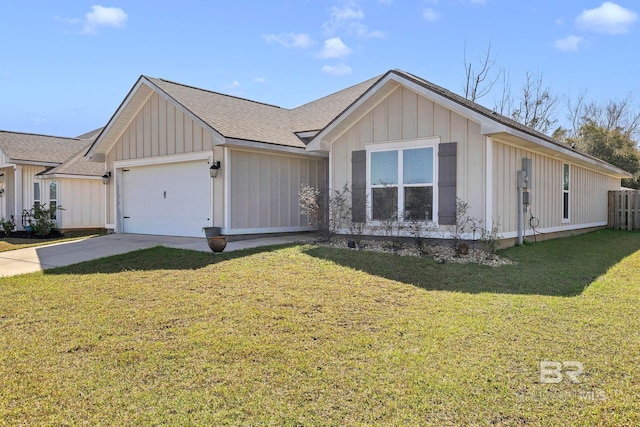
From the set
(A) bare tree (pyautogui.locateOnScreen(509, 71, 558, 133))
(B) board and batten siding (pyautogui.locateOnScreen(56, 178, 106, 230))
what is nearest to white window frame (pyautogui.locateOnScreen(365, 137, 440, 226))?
(B) board and batten siding (pyautogui.locateOnScreen(56, 178, 106, 230))

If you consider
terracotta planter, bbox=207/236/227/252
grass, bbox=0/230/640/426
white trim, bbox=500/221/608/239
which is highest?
white trim, bbox=500/221/608/239

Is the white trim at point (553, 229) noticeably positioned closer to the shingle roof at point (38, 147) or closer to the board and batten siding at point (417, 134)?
the board and batten siding at point (417, 134)

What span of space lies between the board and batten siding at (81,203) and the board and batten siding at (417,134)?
11.5 meters

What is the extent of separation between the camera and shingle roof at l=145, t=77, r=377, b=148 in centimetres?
1184

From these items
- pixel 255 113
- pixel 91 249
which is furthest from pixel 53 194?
pixel 255 113

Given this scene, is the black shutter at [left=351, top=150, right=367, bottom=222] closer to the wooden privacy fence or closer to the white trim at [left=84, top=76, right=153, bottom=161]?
the white trim at [left=84, top=76, right=153, bottom=161]

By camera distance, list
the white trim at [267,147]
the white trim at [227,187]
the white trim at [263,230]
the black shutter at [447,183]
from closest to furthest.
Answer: the black shutter at [447,183] < the white trim at [267,147] < the white trim at [227,187] < the white trim at [263,230]

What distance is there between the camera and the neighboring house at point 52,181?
17703 mm

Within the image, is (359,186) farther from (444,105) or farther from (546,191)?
(546,191)

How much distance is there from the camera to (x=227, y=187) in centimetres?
1133

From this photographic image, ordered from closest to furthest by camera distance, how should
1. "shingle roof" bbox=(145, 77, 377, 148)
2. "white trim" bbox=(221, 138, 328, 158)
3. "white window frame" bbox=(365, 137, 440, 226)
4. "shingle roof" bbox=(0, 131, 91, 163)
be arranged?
"white window frame" bbox=(365, 137, 440, 226), "white trim" bbox=(221, 138, 328, 158), "shingle roof" bbox=(145, 77, 377, 148), "shingle roof" bbox=(0, 131, 91, 163)

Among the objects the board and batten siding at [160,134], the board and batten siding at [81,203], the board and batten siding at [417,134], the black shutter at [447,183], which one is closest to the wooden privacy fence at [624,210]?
the board and batten siding at [417,134]

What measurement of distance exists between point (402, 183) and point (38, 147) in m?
17.4

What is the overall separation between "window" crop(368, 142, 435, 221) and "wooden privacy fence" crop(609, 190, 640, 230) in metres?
13.4
